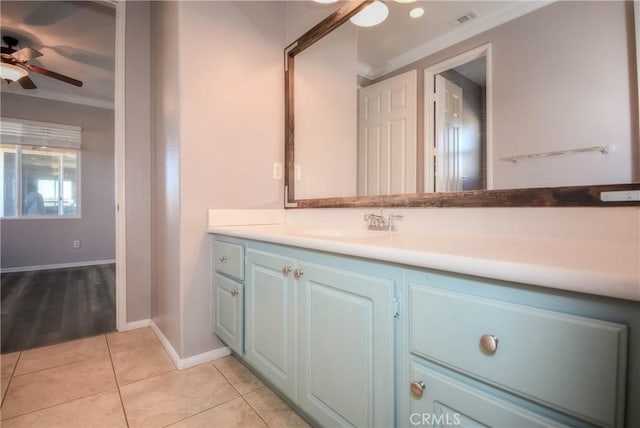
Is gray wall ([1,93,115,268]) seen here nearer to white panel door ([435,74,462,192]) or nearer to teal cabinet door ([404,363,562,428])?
white panel door ([435,74,462,192])

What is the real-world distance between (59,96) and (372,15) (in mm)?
5234

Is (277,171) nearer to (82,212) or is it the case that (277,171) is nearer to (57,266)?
(82,212)

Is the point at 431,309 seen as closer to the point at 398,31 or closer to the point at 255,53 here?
the point at 398,31

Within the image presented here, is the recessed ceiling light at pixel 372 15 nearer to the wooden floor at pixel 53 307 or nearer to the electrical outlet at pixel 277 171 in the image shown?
the electrical outlet at pixel 277 171

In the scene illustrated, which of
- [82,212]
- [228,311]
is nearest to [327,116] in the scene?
[228,311]

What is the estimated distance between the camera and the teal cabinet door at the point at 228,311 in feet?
4.80

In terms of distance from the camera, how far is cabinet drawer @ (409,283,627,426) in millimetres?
459

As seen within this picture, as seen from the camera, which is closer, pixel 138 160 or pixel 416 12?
pixel 416 12

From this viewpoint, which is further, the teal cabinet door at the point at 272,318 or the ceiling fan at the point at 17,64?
the ceiling fan at the point at 17,64

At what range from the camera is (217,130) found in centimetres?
175

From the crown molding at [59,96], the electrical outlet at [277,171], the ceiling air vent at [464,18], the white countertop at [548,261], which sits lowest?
the white countertop at [548,261]

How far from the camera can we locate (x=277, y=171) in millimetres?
2020

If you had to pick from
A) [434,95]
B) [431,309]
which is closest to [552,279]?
[431,309]

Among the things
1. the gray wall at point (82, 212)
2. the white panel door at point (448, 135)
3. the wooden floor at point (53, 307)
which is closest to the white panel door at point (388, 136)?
the white panel door at point (448, 135)
